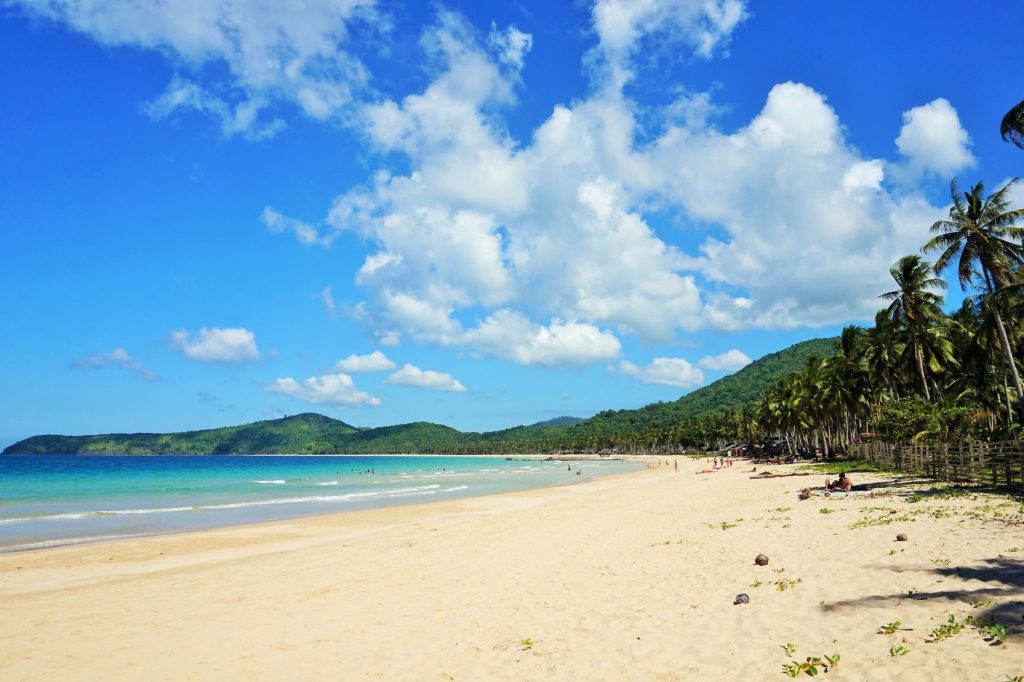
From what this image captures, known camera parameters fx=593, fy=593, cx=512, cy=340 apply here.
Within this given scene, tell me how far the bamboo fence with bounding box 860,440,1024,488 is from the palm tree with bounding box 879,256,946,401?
51.9ft

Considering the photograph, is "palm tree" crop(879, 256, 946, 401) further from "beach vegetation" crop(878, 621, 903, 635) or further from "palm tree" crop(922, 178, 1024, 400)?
"beach vegetation" crop(878, 621, 903, 635)

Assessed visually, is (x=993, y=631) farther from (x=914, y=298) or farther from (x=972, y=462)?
(x=914, y=298)

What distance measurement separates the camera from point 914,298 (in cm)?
4028

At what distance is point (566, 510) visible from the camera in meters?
27.3

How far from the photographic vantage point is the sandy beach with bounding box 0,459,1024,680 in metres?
7.33

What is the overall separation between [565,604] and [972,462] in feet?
60.3

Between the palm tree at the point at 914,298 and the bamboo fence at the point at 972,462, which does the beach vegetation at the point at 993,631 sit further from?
the palm tree at the point at 914,298

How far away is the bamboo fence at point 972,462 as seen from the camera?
18812 millimetres

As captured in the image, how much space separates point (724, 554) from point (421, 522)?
15.8 meters

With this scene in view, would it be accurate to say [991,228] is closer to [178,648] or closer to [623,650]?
[623,650]

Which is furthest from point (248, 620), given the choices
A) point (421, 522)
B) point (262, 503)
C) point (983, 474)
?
point (262, 503)

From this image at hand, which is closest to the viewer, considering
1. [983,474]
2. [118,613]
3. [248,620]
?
[248,620]

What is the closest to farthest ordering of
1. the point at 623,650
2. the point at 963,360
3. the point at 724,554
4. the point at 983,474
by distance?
the point at 623,650
the point at 724,554
the point at 983,474
the point at 963,360

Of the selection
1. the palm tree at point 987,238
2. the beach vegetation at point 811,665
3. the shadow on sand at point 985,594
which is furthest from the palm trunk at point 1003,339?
the beach vegetation at point 811,665
